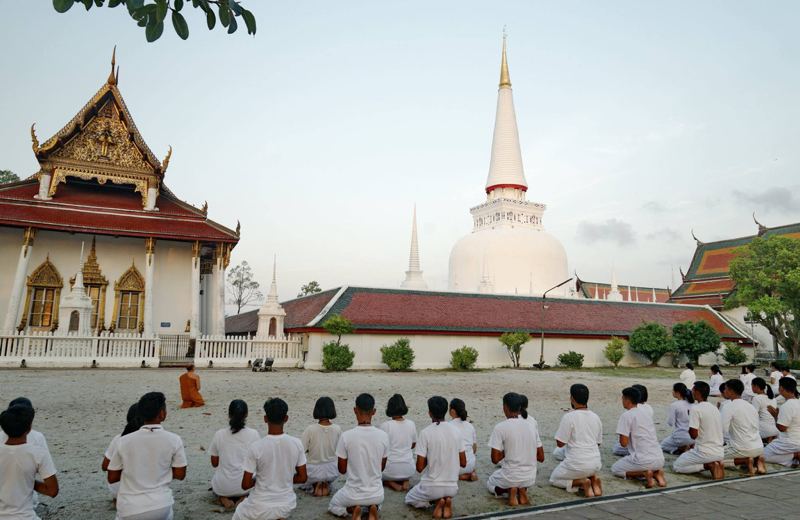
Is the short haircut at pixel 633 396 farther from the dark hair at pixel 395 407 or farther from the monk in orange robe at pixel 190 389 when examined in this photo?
the monk in orange robe at pixel 190 389

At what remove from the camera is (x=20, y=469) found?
3.95 m

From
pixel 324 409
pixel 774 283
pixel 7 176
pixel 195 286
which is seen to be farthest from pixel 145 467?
pixel 7 176

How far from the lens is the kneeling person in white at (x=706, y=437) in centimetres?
693

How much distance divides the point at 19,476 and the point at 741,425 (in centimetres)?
813

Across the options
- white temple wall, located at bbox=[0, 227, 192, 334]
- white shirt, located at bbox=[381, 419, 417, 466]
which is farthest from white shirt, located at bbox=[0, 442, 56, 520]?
white temple wall, located at bbox=[0, 227, 192, 334]

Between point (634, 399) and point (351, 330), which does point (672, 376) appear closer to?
point (351, 330)

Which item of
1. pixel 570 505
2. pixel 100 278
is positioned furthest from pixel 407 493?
pixel 100 278

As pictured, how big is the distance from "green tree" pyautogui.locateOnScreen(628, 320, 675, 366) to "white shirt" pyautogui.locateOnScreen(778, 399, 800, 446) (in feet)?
68.4

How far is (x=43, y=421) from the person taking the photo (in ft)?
30.4

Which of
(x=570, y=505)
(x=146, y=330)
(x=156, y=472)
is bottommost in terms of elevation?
(x=570, y=505)

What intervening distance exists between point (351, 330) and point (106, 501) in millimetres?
16601

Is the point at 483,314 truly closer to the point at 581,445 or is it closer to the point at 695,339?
the point at 695,339

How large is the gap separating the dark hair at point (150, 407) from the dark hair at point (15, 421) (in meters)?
0.75

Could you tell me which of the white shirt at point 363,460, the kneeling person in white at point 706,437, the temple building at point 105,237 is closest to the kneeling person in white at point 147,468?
the white shirt at point 363,460
